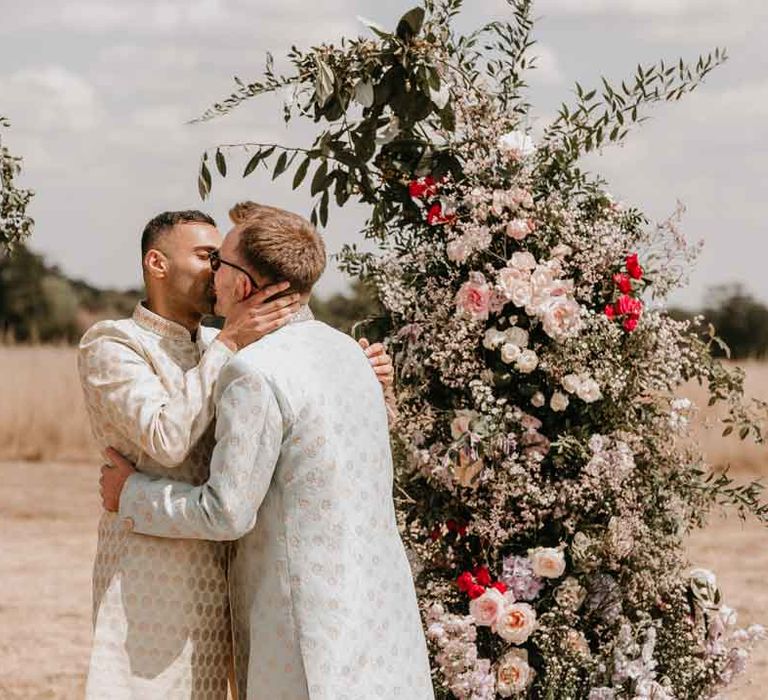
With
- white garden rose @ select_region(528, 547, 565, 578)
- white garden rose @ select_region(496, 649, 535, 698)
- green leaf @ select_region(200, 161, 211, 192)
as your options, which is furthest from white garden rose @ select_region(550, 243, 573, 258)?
white garden rose @ select_region(496, 649, 535, 698)

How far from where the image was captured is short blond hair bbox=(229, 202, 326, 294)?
11.3ft

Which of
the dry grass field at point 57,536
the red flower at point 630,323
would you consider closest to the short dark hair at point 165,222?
the red flower at point 630,323

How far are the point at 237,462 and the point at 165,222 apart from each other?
83cm

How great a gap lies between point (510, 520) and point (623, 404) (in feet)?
1.77

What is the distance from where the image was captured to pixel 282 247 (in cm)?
346

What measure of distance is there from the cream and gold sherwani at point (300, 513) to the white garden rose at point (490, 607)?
1.15m

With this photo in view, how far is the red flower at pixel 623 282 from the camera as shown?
4.78 meters

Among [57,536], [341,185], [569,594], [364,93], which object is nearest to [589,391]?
[569,594]

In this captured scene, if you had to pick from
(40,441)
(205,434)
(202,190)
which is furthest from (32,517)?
(205,434)

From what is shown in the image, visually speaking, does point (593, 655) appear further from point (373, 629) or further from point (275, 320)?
point (275, 320)

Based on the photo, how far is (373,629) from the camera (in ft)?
11.6

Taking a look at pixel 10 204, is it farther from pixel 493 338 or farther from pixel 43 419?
pixel 43 419

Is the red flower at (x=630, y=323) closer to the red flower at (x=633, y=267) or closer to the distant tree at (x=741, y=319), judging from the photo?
the red flower at (x=633, y=267)

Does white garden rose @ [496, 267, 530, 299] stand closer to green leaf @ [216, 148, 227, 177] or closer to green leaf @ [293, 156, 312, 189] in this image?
green leaf @ [293, 156, 312, 189]
